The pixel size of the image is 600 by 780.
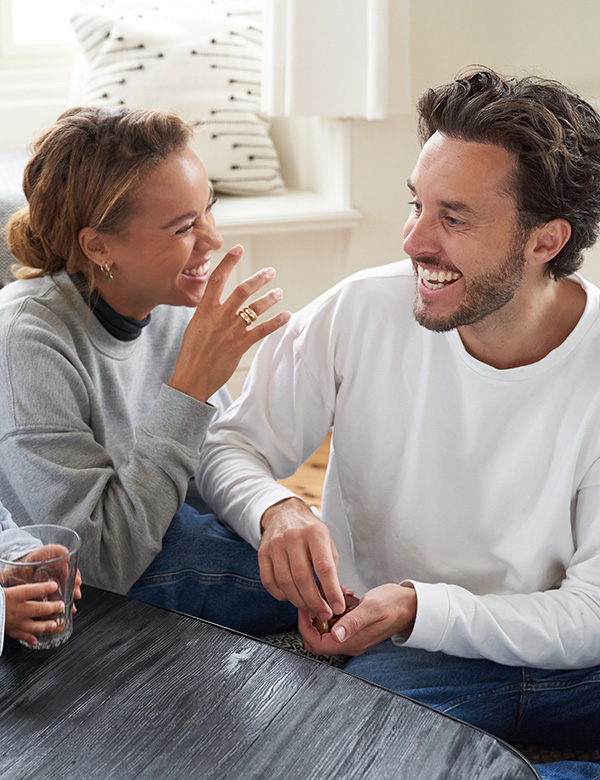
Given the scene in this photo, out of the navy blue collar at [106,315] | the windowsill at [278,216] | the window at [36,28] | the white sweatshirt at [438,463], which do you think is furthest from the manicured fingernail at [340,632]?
the window at [36,28]

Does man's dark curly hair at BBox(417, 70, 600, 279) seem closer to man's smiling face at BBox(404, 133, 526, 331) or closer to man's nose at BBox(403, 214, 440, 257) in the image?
man's smiling face at BBox(404, 133, 526, 331)

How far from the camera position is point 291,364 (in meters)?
1.38

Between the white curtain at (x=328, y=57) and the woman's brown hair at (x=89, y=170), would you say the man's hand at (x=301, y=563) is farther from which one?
the white curtain at (x=328, y=57)

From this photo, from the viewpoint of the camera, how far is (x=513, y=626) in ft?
3.64

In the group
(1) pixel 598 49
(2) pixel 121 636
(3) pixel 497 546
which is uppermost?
(1) pixel 598 49

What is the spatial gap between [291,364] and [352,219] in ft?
4.01

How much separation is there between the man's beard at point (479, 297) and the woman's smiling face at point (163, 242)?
410mm

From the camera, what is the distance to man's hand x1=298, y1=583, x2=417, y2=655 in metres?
1.05

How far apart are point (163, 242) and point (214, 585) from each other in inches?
22.0

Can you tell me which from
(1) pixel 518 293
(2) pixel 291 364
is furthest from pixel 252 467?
(1) pixel 518 293

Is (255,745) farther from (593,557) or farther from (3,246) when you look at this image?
(3,246)

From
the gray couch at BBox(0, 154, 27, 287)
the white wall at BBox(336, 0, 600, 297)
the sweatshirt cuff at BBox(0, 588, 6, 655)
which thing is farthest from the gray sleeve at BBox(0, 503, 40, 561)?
the white wall at BBox(336, 0, 600, 297)

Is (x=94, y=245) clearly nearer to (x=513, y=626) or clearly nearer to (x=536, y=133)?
(x=536, y=133)

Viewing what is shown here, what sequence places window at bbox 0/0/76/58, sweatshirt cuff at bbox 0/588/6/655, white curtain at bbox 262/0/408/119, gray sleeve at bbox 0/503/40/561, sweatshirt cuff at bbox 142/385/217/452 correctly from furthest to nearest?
window at bbox 0/0/76/58, white curtain at bbox 262/0/408/119, sweatshirt cuff at bbox 142/385/217/452, gray sleeve at bbox 0/503/40/561, sweatshirt cuff at bbox 0/588/6/655
